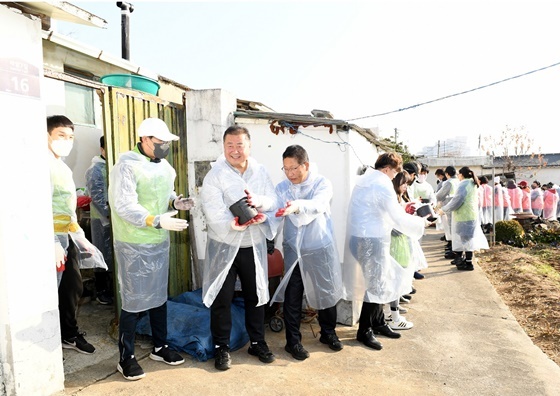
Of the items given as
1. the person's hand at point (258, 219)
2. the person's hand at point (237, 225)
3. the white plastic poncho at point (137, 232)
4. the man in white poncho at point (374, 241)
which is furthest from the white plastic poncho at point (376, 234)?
the white plastic poncho at point (137, 232)

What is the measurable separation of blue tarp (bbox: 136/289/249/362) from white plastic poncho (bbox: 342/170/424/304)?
117 cm

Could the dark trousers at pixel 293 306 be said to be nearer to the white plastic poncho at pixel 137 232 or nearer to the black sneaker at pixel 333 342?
the black sneaker at pixel 333 342

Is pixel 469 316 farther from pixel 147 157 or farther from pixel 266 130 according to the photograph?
pixel 147 157

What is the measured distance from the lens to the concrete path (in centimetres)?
291

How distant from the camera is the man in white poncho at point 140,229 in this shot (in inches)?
113

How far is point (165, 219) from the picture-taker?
2869mm

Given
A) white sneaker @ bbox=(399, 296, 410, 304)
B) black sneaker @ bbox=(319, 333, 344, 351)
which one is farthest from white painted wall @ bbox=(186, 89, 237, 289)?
white sneaker @ bbox=(399, 296, 410, 304)

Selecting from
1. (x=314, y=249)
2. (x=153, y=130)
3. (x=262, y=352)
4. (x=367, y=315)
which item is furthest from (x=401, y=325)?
(x=153, y=130)

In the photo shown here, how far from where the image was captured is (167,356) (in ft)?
10.7

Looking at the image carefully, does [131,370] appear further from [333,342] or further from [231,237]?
[333,342]

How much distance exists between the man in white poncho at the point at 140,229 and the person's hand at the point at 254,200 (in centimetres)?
52

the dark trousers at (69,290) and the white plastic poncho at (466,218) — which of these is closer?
the dark trousers at (69,290)

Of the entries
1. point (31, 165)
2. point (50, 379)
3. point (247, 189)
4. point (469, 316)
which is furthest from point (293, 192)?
point (469, 316)

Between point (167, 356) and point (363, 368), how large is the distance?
5.43ft
